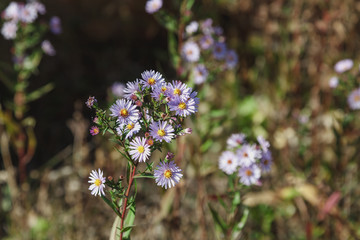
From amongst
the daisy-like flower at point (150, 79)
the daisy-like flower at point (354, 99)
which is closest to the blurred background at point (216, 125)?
the daisy-like flower at point (354, 99)

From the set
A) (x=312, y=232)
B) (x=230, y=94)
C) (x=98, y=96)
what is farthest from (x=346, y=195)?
(x=98, y=96)

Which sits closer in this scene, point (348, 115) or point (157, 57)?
point (348, 115)

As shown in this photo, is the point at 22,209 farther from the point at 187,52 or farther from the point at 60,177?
the point at 187,52

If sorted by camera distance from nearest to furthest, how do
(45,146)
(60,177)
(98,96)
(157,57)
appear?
(60,177) < (45,146) < (98,96) < (157,57)

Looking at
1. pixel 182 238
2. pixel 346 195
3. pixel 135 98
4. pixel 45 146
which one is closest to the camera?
pixel 135 98

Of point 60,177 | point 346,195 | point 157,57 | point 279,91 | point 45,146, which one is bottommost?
point 346,195

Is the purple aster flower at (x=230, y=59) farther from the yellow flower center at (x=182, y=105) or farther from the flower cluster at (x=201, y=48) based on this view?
the yellow flower center at (x=182, y=105)
